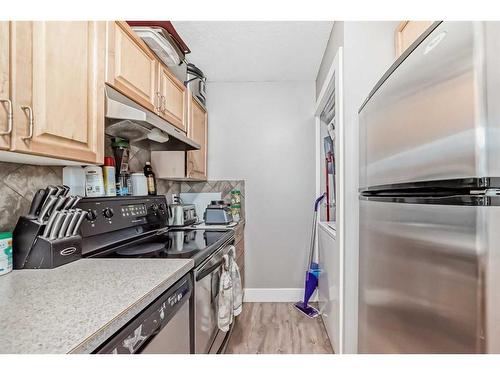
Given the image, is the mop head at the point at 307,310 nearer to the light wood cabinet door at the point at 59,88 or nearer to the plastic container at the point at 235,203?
the plastic container at the point at 235,203

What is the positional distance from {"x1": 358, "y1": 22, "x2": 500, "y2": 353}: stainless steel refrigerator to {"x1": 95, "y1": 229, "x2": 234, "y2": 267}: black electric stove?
0.81 m

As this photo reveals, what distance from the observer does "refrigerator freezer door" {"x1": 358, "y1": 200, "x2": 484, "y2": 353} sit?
0.57m

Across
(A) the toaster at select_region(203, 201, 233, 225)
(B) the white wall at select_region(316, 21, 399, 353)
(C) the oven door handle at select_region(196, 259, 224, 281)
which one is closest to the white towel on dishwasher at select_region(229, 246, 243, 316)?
(C) the oven door handle at select_region(196, 259, 224, 281)

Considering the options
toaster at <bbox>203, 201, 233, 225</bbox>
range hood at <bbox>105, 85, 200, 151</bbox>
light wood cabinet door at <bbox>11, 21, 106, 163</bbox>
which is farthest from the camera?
toaster at <bbox>203, 201, 233, 225</bbox>

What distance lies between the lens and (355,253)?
164cm

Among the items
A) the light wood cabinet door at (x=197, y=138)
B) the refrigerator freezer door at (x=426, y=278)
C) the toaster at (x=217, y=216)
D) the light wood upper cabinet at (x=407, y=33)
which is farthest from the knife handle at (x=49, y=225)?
the light wood upper cabinet at (x=407, y=33)

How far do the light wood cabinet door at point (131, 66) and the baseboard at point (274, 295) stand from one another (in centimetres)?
212

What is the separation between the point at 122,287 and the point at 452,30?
109cm

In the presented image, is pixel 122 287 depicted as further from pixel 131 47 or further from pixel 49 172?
pixel 131 47

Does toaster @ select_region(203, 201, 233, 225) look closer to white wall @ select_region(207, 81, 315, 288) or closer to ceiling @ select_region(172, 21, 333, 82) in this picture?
white wall @ select_region(207, 81, 315, 288)

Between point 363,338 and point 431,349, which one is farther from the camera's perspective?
point 363,338
